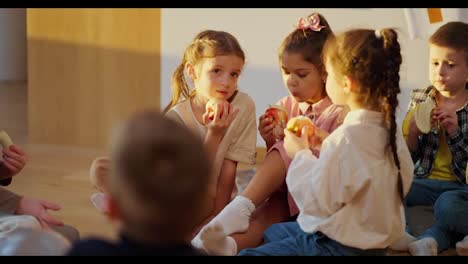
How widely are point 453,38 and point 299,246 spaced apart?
82cm

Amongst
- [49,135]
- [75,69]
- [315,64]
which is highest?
[315,64]

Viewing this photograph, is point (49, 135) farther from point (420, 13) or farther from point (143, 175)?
point (143, 175)

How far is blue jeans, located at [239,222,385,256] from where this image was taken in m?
1.72

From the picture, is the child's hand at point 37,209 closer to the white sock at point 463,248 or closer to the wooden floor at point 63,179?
the wooden floor at point 63,179

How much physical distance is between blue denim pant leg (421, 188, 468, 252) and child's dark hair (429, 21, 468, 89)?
38 cm

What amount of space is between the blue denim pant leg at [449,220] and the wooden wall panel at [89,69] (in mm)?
1452

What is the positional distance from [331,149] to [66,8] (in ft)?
6.35

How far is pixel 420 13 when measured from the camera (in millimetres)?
2910

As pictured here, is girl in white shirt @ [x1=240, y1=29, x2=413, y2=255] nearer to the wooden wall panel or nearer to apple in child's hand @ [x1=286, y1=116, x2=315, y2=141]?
apple in child's hand @ [x1=286, y1=116, x2=315, y2=141]

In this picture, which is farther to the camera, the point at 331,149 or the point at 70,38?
the point at 70,38

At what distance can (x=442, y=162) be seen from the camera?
91.0 inches

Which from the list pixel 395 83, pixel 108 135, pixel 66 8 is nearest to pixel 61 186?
A: pixel 108 135

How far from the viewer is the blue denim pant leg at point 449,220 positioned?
6.92 ft

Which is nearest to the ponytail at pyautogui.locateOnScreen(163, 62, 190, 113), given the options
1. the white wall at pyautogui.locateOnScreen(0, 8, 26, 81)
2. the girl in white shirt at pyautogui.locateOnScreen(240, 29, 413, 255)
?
the girl in white shirt at pyautogui.locateOnScreen(240, 29, 413, 255)
